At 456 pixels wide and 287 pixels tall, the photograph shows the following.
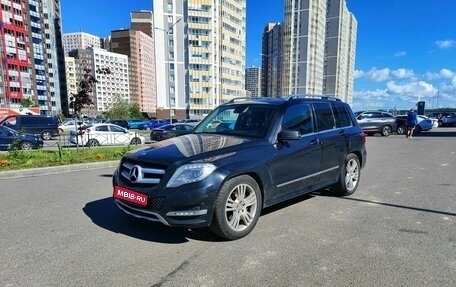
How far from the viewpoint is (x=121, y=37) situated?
13825 cm

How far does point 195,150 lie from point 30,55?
105875 mm

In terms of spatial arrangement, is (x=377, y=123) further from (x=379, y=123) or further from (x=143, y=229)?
(x=143, y=229)

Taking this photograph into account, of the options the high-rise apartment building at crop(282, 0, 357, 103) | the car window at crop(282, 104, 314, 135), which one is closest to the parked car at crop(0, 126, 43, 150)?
the car window at crop(282, 104, 314, 135)

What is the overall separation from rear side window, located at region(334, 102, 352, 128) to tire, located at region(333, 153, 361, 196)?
2.00 feet

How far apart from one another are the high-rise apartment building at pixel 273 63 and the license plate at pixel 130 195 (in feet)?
263

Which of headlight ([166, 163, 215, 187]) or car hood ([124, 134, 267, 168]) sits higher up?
car hood ([124, 134, 267, 168])

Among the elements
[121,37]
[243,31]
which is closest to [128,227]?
[243,31]

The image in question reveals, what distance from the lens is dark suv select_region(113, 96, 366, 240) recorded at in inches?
142

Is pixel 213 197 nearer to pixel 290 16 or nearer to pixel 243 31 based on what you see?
pixel 290 16

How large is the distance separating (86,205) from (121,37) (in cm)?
14779

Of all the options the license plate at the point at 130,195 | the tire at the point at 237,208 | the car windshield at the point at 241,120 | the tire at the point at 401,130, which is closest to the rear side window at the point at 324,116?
the car windshield at the point at 241,120

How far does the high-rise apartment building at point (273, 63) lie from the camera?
286 feet

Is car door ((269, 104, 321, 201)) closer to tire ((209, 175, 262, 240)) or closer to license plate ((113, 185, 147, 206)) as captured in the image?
tire ((209, 175, 262, 240))

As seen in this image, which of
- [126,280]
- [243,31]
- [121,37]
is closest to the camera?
[126,280]
